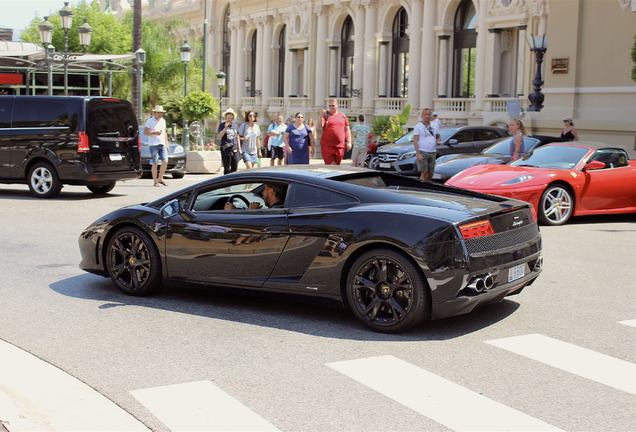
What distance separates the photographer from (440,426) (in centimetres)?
452

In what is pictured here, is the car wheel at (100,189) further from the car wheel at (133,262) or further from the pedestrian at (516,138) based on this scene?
the car wheel at (133,262)

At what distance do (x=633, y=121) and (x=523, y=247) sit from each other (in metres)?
18.9

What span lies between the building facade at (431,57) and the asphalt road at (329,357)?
56.5ft

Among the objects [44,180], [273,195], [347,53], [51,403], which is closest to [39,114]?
[44,180]

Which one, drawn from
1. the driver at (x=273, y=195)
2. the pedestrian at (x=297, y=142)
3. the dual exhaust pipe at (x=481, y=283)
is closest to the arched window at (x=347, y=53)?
the pedestrian at (x=297, y=142)

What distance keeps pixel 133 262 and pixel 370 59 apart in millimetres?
36811

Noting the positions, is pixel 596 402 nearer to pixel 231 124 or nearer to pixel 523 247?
pixel 523 247

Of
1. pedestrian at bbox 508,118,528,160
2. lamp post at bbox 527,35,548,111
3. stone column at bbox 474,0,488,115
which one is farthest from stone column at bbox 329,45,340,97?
pedestrian at bbox 508,118,528,160

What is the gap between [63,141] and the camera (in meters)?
16.3

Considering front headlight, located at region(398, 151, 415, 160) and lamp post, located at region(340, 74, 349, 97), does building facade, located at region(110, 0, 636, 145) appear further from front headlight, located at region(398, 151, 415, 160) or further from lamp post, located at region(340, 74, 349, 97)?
front headlight, located at region(398, 151, 415, 160)

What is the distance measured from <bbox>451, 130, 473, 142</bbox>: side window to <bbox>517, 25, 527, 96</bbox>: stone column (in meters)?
9.59

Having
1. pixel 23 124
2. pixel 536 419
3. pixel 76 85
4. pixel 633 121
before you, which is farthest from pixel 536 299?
pixel 76 85

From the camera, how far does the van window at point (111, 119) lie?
53.6 feet

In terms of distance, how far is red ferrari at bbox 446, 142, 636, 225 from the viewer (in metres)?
13.4
